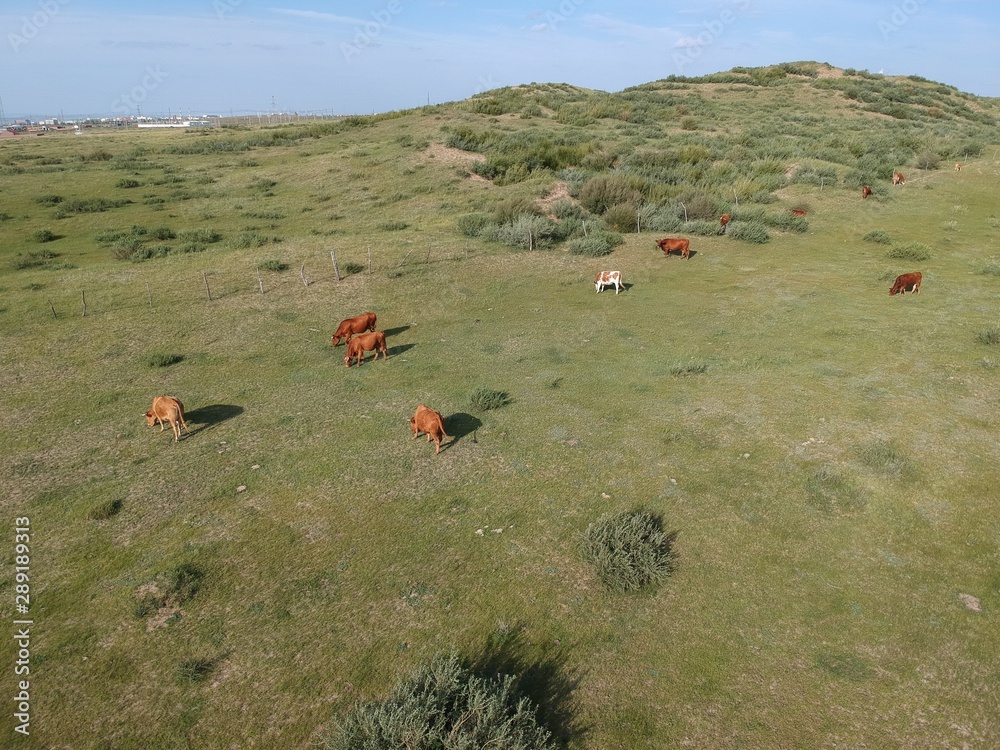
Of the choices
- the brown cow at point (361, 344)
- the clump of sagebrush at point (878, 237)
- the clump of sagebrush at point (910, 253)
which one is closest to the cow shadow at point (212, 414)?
the brown cow at point (361, 344)

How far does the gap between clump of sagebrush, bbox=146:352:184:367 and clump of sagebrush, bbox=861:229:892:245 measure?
85.7 ft

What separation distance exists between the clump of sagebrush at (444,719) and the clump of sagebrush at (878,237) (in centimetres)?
2494

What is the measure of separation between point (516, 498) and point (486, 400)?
309 cm

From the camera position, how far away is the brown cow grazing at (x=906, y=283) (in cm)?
1727

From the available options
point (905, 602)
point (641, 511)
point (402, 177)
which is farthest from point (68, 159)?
point (905, 602)

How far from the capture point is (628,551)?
24.3 ft

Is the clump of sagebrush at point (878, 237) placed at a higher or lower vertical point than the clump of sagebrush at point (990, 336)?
higher

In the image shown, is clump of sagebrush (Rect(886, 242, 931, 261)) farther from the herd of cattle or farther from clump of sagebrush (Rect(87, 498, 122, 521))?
clump of sagebrush (Rect(87, 498, 122, 521))

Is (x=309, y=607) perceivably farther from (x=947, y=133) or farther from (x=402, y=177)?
(x=947, y=133)

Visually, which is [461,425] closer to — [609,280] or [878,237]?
[609,280]

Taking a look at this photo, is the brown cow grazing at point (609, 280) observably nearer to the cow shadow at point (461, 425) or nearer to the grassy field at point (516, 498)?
the grassy field at point (516, 498)

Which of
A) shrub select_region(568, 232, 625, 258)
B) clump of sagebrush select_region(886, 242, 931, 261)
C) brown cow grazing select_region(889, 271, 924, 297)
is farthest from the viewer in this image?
shrub select_region(568, 232, 625, 258)

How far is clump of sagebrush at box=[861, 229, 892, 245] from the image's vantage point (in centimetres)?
2300

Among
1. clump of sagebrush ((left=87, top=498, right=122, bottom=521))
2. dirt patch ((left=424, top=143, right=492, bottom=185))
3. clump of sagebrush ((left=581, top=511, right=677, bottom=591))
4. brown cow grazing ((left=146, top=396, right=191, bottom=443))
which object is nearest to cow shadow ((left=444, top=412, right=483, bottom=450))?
clump of sagebrush ((left=581, top=511, right=677, bottom=591))
